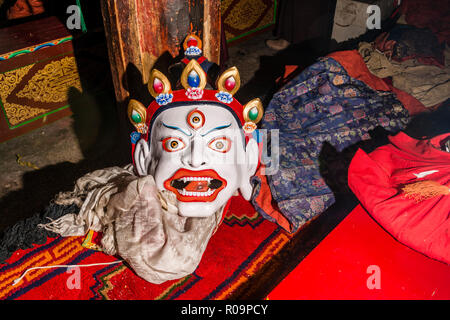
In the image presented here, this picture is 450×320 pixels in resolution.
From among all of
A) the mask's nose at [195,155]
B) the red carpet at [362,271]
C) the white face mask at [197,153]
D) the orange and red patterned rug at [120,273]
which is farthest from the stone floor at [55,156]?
the red carpet at [362,271]

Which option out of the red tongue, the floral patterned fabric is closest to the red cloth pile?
the floral patterned fabric

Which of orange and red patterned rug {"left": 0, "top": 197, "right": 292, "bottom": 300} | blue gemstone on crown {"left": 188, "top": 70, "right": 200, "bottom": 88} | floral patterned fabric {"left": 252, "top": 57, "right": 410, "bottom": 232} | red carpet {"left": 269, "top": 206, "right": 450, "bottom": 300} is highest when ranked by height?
blue gemstone on crown {"left": 188, "top": 70, "right": 200, "bottom": 88}

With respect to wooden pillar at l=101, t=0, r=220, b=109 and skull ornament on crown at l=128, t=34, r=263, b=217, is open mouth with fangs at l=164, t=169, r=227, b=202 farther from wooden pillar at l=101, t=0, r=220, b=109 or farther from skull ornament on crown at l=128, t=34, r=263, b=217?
wooden pillar at l=101, t=0, r=220, b=109

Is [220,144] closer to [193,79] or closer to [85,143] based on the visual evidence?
[193,79]

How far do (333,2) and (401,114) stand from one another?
7.94 ft

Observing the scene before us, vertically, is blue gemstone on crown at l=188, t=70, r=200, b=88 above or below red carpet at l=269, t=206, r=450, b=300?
above

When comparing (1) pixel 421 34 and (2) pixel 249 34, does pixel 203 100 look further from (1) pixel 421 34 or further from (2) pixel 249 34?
(2) pixel 249 34

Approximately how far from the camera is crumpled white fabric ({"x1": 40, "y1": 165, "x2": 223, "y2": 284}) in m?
1.99

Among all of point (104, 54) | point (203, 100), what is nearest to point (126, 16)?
point (203, 100)

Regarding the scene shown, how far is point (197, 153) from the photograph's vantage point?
196 centimetres

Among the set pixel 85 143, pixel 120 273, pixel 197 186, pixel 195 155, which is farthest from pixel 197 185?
pixel 85 143

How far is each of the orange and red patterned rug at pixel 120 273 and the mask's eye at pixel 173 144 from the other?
73 cm

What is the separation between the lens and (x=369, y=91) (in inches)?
136

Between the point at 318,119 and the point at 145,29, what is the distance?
167 cm
